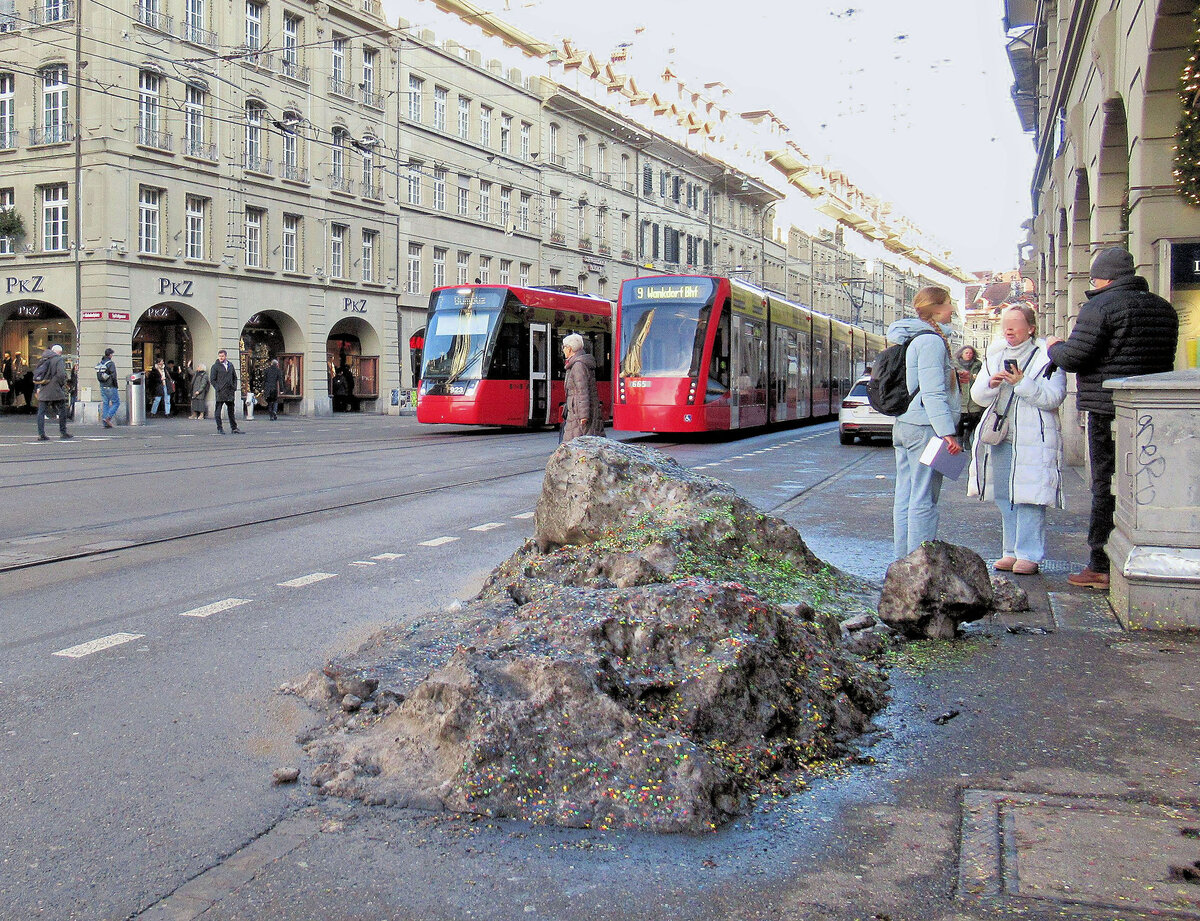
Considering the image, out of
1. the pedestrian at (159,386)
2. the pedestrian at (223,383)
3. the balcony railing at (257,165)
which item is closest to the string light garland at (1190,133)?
the pedestrian at (223,383)

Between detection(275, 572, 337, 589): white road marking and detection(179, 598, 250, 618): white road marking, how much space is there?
45 cm

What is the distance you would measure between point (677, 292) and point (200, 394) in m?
18.2

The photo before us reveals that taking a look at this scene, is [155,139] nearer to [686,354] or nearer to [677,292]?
[677,292]

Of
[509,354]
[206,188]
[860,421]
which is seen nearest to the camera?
[860,421]

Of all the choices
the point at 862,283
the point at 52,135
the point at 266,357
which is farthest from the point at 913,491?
the point at 862,283

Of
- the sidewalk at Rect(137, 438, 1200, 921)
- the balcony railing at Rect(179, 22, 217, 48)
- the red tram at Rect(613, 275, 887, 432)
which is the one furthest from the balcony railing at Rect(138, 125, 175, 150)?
the sidewalk at Rect(137, 438, 1200, 921)

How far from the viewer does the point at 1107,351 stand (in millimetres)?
6863

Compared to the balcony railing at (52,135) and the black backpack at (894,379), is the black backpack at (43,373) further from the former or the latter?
the black backpack at (894,379)

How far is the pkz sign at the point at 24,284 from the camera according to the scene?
1308 inches

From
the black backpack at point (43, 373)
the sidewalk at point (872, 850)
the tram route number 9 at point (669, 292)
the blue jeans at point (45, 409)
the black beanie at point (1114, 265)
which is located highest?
the tram route number 9 at point (669, 292)

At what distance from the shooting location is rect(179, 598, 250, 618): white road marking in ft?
19.6

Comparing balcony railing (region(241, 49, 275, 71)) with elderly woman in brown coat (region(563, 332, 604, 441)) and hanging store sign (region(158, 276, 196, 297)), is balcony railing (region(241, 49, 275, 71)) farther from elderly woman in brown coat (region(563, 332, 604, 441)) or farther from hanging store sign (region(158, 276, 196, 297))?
elderly woman in brown coat (region(563, 332, 604, 441))

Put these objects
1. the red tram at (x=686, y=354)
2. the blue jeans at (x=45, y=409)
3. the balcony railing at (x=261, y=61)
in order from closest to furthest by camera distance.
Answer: the blue jeans at (x=45, y=409) < the red tram at (x=686, y=354) < the balcony railing at (x=261, y=61)

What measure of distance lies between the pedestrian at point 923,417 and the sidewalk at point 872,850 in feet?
8.31
